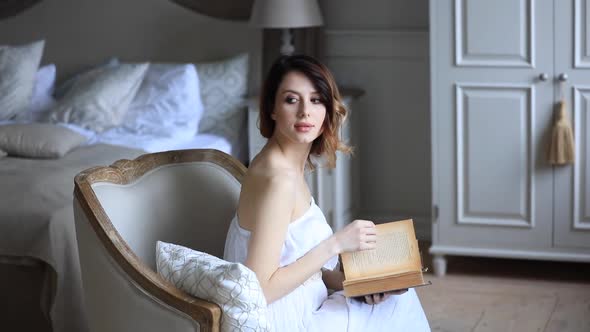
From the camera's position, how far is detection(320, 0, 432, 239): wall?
14.5 ft

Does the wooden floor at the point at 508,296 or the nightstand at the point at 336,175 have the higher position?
the nightstand at the point at 336,175

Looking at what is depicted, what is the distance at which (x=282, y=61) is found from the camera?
7.28 ft

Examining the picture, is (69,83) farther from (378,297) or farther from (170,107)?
(378,297)

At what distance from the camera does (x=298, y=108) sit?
7.13ft

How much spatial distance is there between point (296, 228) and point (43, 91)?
2789 mm

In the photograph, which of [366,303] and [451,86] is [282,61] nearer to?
[366,303]

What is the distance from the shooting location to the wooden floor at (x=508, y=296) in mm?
3463

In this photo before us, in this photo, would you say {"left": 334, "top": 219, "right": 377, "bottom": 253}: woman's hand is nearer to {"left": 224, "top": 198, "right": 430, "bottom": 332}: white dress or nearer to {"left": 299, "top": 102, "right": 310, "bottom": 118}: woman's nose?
{"left": 224, "top": 198, "right": 430, "bottom": 332}: white dress

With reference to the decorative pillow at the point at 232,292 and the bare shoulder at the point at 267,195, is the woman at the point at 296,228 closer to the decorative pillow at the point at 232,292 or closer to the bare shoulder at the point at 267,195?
the bare shoulder at the point at 267,195

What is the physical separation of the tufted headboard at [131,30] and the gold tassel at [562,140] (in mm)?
1435

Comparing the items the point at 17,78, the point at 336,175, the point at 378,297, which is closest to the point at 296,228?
the point at 378,297

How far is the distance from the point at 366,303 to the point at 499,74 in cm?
181

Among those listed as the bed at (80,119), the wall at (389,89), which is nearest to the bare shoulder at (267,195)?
the bed at (80,119)

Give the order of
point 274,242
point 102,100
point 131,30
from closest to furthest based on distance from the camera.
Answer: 1. point 274,242
2. point 102,100
3. point 131,30
